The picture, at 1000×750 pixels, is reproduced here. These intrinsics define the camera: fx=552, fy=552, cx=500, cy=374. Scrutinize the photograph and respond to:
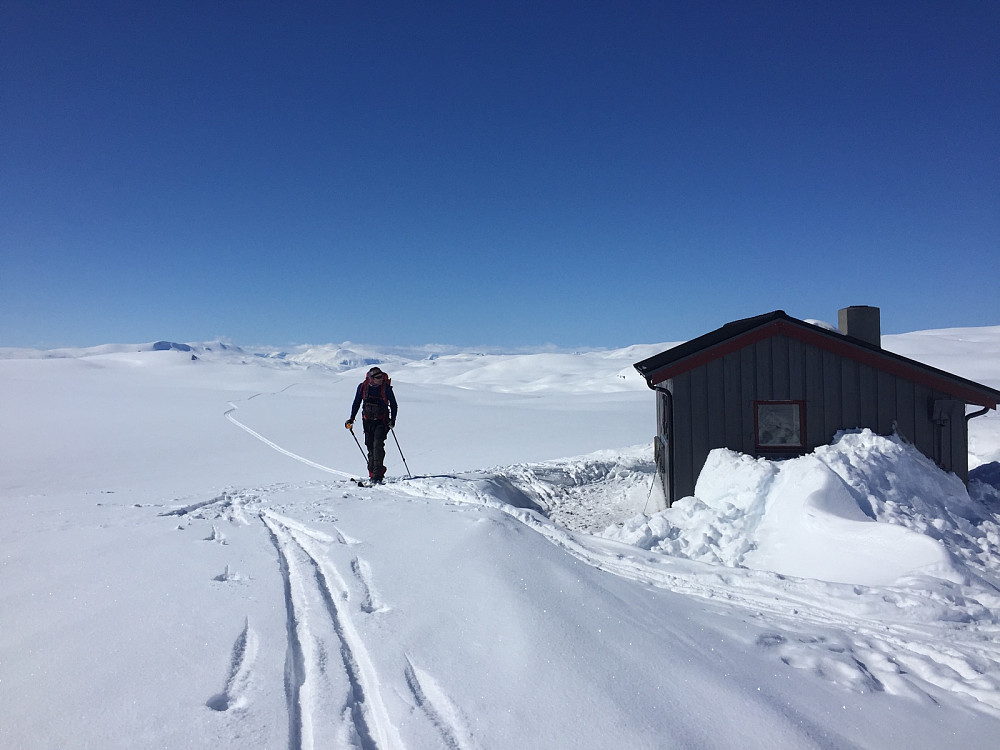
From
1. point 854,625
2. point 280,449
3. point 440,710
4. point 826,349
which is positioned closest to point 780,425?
point 826,349

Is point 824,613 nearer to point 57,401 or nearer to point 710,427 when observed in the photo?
point 710,427

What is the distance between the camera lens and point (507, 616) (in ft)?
13.3

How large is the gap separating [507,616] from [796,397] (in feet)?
26.3

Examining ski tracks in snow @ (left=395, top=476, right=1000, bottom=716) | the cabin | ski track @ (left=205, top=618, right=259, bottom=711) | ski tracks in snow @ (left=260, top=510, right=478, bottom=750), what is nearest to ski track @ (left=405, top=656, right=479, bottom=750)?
ski tracks in snow @ (left=260, top=510, right=478, bottom=750)

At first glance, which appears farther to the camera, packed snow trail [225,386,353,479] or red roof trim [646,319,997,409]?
packed snow trail [225,386,353,479]

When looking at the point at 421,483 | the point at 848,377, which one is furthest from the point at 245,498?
the point at 848,377

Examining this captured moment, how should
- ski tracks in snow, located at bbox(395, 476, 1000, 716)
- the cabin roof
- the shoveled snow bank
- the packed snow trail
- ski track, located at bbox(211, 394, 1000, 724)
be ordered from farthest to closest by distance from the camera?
the packed snow trail
the cabin roof
the shoveled snow bank
ski tracks in snow, located at bbox(395, 476, 1000, 716)
ski track, located at bbox(211, 394, 1000, 724)

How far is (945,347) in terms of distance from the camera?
180 ft

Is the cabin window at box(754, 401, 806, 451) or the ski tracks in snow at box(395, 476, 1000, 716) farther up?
the cabin window at box(754, 401, 806, 451)

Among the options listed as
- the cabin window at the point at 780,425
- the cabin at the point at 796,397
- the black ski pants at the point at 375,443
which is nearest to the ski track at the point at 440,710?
the black ski pants at the point at 375,443

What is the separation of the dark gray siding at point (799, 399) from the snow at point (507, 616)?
1.44ft

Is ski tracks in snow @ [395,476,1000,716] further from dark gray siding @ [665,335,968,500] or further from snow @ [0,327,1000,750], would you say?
dark gray siding @ [665,335,968,500]

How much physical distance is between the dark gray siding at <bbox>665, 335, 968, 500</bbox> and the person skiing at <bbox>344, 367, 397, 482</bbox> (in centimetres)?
536

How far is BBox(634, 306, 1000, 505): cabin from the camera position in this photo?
31.6 ft
